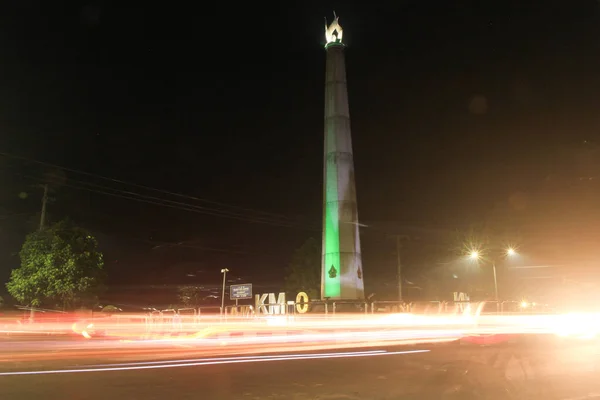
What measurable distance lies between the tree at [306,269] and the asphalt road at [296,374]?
38.9 metres

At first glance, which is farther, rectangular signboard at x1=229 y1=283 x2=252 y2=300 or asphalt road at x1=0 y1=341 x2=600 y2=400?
rectangular signboard at x1=229 y1=283 x2=252 y2=300

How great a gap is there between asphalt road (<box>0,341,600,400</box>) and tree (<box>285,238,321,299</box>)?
128ft

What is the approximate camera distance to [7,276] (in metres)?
47.0

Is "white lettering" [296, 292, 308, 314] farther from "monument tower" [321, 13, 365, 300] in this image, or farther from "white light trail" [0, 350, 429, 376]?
"white light trail" [0, 350, 429, 376]

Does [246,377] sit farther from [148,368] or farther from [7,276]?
[7,276]

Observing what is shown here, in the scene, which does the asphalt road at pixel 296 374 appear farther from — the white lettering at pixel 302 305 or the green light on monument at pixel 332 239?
the green light on monument at pixel 332 239

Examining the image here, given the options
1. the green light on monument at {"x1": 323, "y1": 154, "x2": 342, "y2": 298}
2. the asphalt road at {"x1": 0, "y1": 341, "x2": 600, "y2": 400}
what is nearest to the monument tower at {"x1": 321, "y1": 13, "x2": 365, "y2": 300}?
the green light on monument at {"x1": 323, "y1": 154, "x2": 342, "y2": 298}

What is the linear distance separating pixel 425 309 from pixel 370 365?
21.2 m

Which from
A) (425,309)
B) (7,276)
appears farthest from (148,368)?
(7,276)

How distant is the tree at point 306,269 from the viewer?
52.3 meters

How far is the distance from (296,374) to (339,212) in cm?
2454

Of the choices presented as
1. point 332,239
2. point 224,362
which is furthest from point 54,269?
point 224,362

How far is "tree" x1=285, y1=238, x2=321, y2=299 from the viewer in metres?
52.3

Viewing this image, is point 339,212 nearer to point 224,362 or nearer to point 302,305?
point 302,305
